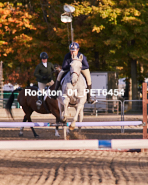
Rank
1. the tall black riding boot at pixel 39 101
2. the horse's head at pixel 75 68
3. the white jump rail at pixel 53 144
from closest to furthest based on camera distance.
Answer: the white jump rail at pixel 53 144 → the horse's head at pixel 75 68 → the tall black riding boot at pixel 39 101

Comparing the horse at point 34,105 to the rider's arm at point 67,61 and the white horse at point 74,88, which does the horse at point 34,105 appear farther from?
the white horse at point 74,88

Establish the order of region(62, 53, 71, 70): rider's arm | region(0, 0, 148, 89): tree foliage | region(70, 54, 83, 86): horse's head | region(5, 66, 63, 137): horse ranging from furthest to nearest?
region(0, 0, 148, 89): tree foliage
region(5, 66, 63, 137): horse
region(62, 53, 71, 70): rider's arm
region(70, 54, 83, 86): horse's head

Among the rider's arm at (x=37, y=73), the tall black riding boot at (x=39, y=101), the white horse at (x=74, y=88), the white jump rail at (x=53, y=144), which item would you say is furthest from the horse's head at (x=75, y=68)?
the white jump rail at (x=53, y=144)

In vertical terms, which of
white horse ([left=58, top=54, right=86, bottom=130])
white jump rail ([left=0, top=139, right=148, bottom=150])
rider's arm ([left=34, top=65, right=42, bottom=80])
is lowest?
white jump rail ([left=0, top=139, right=148, bottom=150])

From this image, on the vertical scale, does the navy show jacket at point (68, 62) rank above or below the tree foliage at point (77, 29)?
below

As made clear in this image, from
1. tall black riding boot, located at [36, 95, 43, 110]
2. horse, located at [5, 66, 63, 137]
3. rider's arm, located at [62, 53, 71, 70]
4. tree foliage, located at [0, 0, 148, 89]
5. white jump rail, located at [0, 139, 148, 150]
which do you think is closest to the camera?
white jump rail, located at [0, 139, 148, 150]

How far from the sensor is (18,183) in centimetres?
632

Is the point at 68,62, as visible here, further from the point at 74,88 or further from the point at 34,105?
the point at 34,105

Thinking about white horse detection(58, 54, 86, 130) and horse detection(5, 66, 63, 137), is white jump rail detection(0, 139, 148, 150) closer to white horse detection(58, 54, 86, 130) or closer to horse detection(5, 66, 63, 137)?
white horse detection(58, 54, 86, 130)

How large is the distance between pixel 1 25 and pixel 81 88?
60.9 feet

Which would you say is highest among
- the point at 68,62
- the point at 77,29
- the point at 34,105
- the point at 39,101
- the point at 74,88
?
the point at 77,29

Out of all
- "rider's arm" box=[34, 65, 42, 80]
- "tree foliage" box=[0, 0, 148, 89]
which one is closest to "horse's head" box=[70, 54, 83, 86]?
"rider's arm" box=[34, 65, 42, 80]

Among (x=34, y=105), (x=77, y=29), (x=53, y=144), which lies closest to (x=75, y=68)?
(x=34, y=105)

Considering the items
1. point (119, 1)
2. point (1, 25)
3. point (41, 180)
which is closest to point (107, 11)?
point (119, 1)
